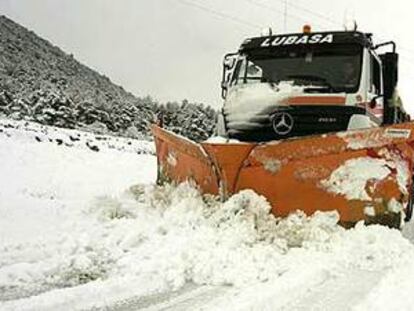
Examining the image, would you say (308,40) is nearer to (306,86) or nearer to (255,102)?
(306,86)

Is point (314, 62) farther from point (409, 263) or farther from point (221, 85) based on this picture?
point (409, 263)

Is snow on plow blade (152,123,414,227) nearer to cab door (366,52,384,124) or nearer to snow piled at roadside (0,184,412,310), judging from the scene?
snow piled at roadside (0,184,412,310)

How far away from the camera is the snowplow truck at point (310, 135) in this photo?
5.96m

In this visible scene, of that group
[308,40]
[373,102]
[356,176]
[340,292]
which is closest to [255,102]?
[308,40]

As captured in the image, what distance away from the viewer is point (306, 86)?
7.27m

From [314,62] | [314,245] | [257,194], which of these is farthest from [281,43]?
[314,245]

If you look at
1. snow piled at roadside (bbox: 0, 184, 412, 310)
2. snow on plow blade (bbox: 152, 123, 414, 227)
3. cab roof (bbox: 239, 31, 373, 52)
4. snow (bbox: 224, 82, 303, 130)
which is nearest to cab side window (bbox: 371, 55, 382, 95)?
cab roof (bbox: 239, 31, 373, 52)

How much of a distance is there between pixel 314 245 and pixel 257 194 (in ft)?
2.85

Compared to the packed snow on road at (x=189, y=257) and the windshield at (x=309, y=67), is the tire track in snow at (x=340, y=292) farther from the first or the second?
the windshield at (x=309, y=67)

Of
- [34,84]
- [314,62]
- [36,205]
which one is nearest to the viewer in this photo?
[36,205]

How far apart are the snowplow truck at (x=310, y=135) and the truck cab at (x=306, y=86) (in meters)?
0.01

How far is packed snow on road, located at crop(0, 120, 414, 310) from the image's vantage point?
4.13 meters

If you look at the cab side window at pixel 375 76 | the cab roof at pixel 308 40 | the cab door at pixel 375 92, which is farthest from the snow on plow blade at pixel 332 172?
the cab roof at pixel 308 40

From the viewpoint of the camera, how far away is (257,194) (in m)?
6.11
